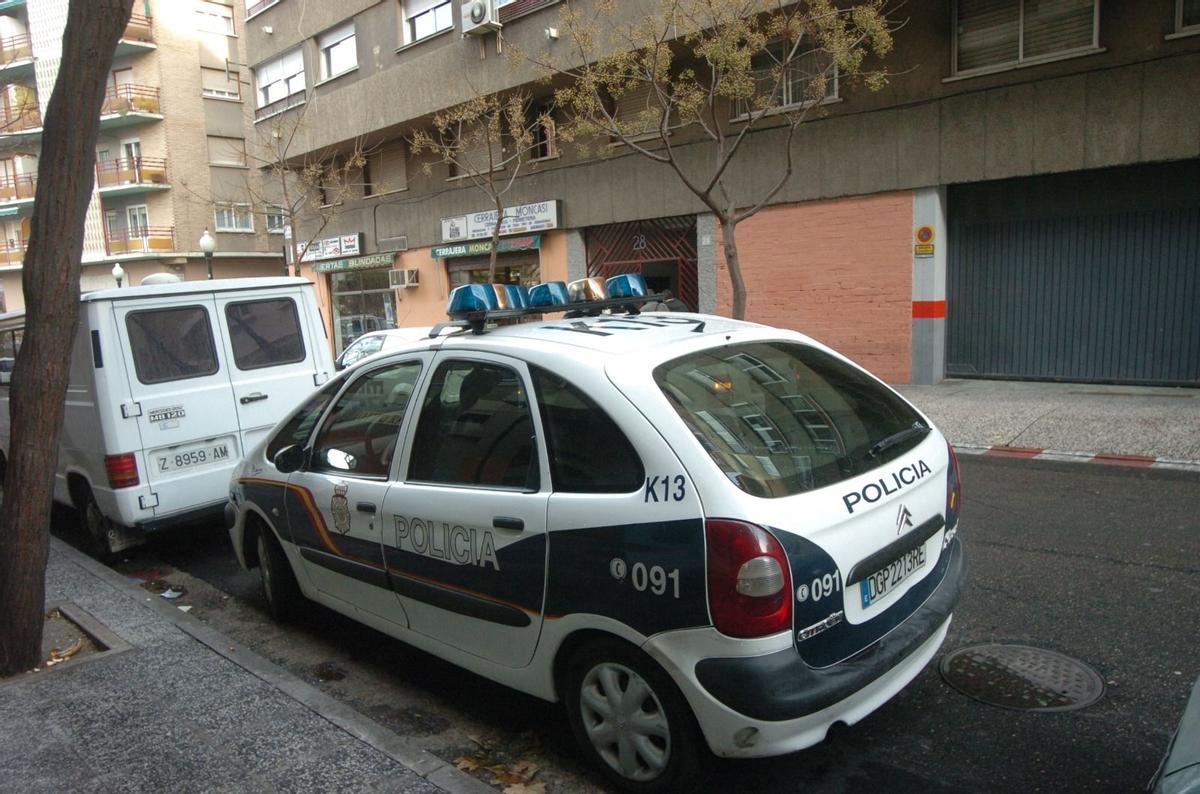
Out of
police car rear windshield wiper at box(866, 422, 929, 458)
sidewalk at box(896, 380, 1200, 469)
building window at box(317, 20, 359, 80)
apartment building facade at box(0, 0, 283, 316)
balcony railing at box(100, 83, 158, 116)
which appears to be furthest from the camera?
apartment building facade at box(0, 0, 283, 316)

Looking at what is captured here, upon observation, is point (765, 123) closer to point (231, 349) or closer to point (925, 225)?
point (925, 225)

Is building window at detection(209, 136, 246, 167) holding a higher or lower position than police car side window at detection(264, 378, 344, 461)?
higher

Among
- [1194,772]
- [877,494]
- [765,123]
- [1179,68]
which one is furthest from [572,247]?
[1194,772]

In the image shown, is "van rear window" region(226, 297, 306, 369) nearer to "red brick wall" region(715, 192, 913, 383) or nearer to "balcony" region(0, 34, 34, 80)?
"red brick wall" region(715, 192, 913, 383)

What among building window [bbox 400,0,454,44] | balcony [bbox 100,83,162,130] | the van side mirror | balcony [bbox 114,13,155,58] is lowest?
the van side mirror

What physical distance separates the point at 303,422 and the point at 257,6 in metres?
24.9

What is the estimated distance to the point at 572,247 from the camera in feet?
59.7

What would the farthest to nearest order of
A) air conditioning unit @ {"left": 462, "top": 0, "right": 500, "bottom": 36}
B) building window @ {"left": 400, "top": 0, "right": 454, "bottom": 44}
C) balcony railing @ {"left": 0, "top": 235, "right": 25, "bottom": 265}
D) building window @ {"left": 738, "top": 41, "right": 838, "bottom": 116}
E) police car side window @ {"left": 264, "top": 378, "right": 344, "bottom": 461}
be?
balcony railing @ {"left": 0, "top": 235, "right": 25, "bottom": 265} → building window @ {"left": 400, "top": 0, "right": 454, "bottom": 44} → air conditioning unit @ {"left": 462, "top": 0, "right": 500, "bottom": 36} → building window @ {"left": 738, "top": 41, "right": 838, "bottom": 116} → police car side window @ {"left": 264, "top": 378, "right": 344, "bottom": 461}

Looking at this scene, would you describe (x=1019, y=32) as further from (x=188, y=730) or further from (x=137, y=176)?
(x=137, y=176)

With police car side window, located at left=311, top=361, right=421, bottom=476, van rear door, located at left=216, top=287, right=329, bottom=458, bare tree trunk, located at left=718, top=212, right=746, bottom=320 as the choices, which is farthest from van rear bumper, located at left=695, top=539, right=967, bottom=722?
bare tree trunk, located at left=718, top=212, right=746, bottom=320

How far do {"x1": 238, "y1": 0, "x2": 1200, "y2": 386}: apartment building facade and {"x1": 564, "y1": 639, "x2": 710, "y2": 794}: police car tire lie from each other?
450 inches

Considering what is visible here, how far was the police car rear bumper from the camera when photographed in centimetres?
261

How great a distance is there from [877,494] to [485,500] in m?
1.45

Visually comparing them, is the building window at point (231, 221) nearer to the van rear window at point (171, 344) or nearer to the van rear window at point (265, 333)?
the van rear window at point (265, 333)
